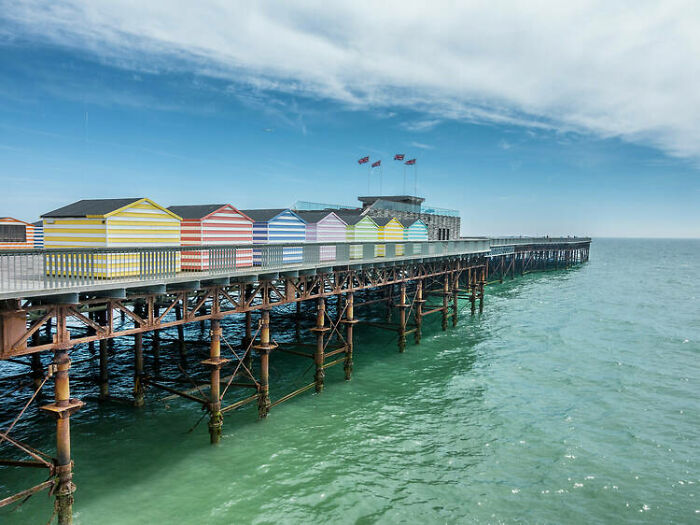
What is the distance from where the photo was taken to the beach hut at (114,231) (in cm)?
1461

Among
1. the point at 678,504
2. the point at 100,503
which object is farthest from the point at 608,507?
the point at 100,503

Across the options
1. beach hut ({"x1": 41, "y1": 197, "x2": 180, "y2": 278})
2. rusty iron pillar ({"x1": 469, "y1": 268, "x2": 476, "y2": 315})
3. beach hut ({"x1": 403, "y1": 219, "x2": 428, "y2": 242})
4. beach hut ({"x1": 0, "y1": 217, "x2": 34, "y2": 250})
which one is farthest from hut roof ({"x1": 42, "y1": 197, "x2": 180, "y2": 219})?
rusty iron pillar ({"x1": 469, "y1": 268, "x2": 476, "y2": 315})

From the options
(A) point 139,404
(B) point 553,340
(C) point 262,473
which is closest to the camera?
(C) point 262,473

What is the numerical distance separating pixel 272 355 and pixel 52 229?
49.6ft

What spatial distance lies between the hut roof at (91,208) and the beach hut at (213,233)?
2.86 m

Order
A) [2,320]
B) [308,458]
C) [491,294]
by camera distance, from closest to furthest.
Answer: [2,320]
[308,458]
[491,294]

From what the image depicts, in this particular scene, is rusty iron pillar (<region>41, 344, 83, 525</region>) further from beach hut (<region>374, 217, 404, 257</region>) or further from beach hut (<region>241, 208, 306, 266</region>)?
beach hut (<region>374, 217, 404, 257</region>)

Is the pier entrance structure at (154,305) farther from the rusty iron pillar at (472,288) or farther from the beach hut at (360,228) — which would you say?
the rusty iron pillar at (472,288)

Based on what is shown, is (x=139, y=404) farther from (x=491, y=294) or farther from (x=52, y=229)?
(x=491, y=294)

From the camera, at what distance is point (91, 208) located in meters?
16.1

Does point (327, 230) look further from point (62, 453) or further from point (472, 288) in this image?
point (472, 288)

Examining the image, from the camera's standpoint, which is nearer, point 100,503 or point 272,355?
point 100,503

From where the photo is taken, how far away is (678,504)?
14.2 metres

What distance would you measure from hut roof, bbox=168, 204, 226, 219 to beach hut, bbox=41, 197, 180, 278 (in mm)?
2408
